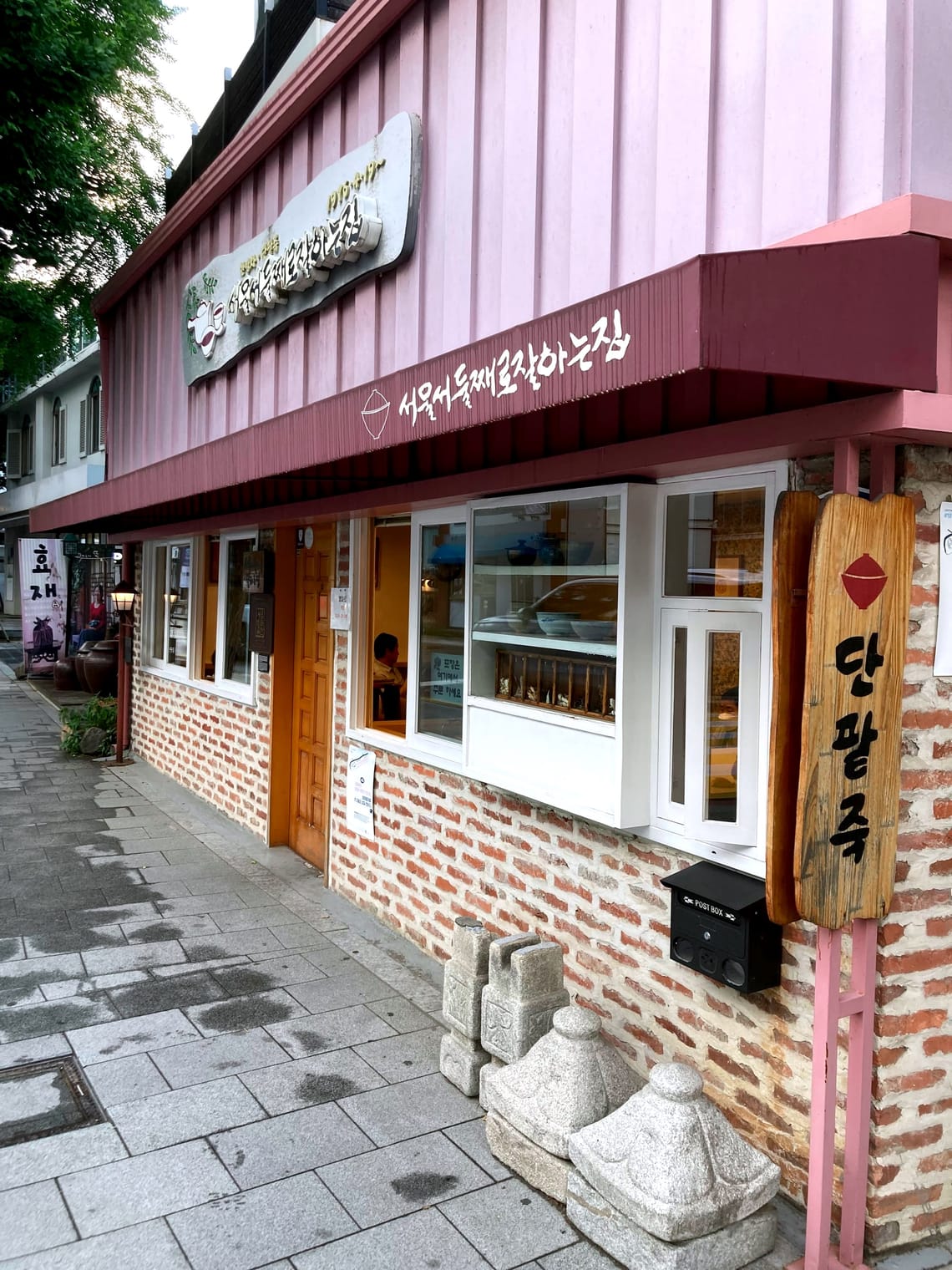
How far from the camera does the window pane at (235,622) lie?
8711 mm

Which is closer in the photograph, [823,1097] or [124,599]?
Result: [823,1097]

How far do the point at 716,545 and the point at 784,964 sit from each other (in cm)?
152

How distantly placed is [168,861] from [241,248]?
14.9ft

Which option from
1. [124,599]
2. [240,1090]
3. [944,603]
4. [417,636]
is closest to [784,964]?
[944,603]

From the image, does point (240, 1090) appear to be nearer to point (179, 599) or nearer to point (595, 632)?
point (595, 632)

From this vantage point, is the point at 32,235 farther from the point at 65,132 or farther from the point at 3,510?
the point at 3,510

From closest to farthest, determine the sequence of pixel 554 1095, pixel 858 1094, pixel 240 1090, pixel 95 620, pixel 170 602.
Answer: pixel 858 1094 < pixel 554 1095 < pixel 240 1090 < pixel 170 602 < pixel 95 620

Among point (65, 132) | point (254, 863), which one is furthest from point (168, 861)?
point (65, 132)

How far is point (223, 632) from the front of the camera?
9.05m

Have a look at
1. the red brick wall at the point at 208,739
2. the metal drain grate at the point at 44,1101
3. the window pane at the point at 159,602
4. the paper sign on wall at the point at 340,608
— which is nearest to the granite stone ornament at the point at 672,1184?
the metal drain grate at the point at 44,1101

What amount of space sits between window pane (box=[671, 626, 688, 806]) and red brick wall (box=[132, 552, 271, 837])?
462cm

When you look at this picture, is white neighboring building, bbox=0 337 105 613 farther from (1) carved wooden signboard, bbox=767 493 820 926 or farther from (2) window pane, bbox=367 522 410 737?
(1) carved wooden signboard, bbox=767 493 820 926

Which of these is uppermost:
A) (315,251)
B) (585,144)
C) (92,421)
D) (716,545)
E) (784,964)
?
(92,421)

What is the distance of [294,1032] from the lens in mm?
4648
